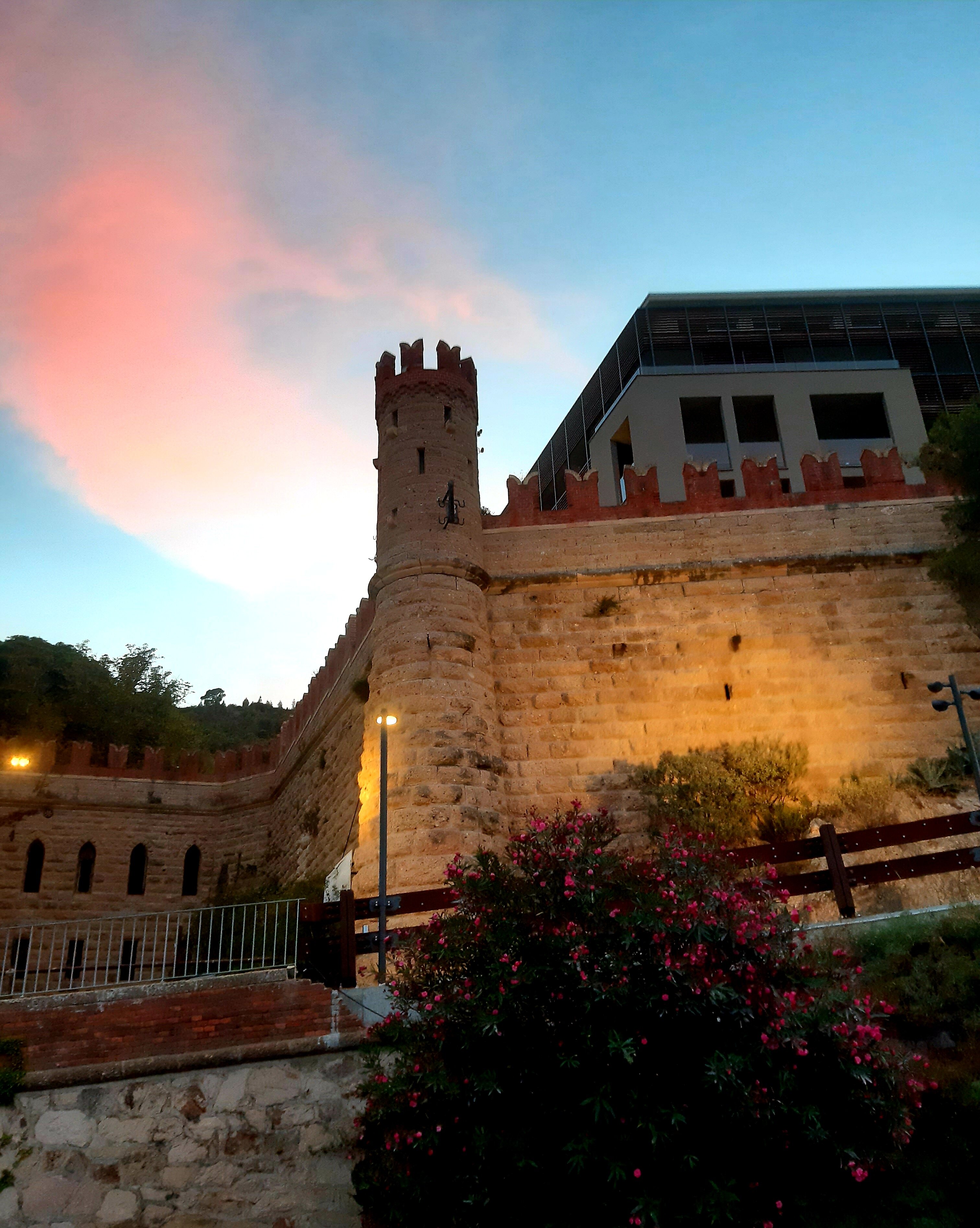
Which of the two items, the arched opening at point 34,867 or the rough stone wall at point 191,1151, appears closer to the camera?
the rough stone wall at point 191,1151

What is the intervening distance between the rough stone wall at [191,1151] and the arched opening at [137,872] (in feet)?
52.4

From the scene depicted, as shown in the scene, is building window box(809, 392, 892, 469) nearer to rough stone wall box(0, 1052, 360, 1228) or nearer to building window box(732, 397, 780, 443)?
building window box(732, 397, 780, 443)

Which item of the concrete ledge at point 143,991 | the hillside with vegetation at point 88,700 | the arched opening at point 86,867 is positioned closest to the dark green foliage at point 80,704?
the hillside with vegetation at point 88,700

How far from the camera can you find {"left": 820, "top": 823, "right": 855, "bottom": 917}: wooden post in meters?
8.70

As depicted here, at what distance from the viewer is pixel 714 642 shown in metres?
14.4

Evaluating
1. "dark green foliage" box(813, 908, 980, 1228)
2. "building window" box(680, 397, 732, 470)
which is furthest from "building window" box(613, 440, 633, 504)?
"dark green foliage" box(813, 908, 980, 1228)

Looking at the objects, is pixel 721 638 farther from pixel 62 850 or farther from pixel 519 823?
pixel 62 850

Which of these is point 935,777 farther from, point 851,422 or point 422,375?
point 851,422

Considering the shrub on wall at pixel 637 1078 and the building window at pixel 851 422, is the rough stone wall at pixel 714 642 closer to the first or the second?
the shrub on wall at pixel 637 1078

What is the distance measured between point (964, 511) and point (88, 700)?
952 inches

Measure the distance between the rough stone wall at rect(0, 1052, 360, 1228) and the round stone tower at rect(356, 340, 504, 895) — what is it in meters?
3.79

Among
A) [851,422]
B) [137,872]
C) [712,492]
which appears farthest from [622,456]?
[137,872]

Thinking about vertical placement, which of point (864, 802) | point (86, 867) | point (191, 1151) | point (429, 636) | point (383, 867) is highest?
point (429, 636)

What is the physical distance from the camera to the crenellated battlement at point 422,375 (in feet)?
50.3
